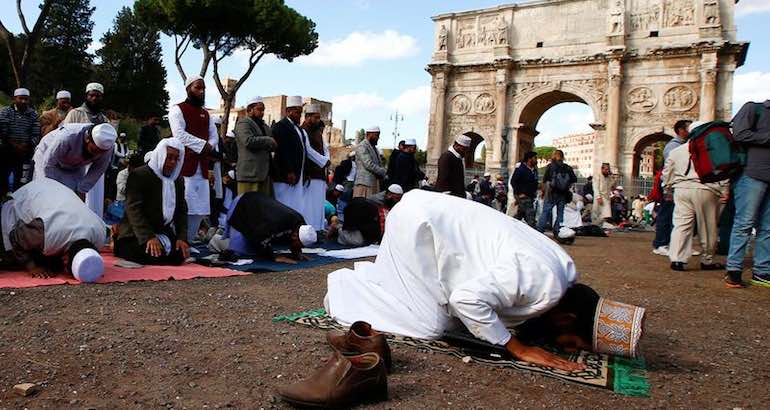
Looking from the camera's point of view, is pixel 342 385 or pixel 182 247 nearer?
pixel 342 385

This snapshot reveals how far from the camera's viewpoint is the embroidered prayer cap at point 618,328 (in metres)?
2.50

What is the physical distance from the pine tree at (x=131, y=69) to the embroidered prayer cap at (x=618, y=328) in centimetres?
3604

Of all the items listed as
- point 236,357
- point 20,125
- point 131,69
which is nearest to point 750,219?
point 236,357

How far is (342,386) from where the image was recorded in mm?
1961

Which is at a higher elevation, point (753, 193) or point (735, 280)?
point (753, 193)

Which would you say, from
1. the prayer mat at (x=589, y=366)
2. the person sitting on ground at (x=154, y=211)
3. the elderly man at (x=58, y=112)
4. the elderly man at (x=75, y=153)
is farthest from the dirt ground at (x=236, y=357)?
the elderly man at (x=58, y=112)

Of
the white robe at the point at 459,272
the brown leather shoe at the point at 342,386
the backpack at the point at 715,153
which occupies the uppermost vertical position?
the backpack at the point at 715,153

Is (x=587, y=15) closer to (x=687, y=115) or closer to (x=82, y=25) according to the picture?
(x=687, y=115)

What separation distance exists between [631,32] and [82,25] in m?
31.6

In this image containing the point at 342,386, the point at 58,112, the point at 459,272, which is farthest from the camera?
the point at 58,112

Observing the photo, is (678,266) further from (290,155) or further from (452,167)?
(290,155)

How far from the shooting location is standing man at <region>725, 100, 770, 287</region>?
508cm

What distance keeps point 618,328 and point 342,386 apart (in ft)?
4.39

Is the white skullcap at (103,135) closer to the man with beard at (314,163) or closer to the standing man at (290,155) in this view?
the standing man at (290,155)
